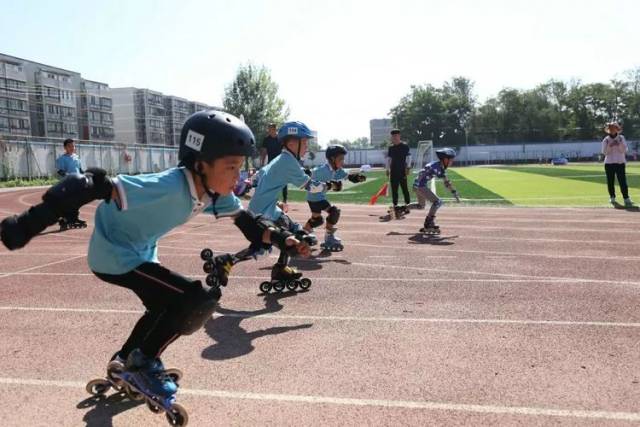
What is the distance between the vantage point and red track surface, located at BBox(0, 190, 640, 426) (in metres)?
3.47

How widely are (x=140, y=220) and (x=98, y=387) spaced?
4.39 ft

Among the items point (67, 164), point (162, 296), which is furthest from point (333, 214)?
point (67, 164)

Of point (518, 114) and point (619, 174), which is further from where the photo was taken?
point (518, 114)

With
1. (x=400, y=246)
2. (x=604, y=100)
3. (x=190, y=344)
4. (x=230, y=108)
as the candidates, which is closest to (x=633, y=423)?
(x=190, y=344)

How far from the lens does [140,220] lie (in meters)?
3.30

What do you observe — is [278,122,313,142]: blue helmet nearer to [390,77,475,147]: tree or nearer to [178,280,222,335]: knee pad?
[178,280,222,335]: knee pad

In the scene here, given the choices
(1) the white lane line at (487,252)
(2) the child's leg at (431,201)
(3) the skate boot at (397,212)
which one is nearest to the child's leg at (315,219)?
(1) the white lane line at (487,252)

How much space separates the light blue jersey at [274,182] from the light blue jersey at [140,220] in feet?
12.1

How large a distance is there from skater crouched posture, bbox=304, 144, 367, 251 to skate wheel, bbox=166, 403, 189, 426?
6.27m

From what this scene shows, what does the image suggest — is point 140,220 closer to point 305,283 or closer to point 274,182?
point 305,283

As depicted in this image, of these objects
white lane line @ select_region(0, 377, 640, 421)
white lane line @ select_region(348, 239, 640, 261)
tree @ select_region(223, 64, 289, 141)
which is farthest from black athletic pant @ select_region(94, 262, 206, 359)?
tree @ select_region(223, 64, 289, 141)

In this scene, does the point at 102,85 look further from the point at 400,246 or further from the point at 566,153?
the point at 400,246

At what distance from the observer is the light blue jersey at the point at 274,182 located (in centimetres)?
720

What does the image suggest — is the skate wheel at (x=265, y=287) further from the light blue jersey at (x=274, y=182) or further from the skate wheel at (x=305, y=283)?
the light blue jersey at (x=274, y=182)
